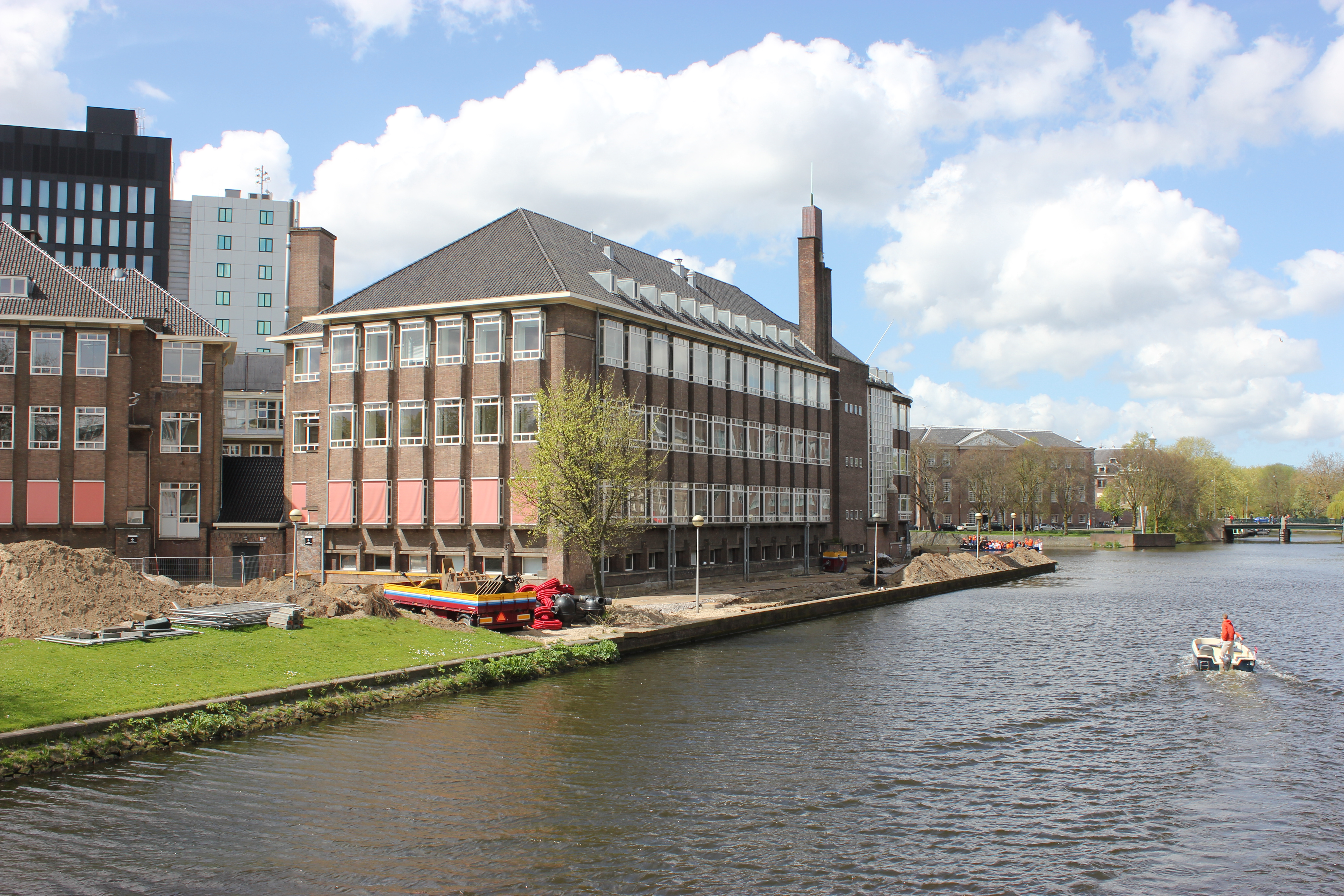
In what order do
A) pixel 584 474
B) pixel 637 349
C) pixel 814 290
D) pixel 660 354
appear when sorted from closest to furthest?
pixel 584 474
pixel 637 349
pixel 660 354
pixel 814 290

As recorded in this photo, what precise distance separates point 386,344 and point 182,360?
12698mm

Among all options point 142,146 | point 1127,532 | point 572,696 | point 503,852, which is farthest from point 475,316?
point 1127,532

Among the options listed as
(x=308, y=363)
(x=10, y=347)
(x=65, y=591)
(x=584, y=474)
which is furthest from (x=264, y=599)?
(x=10, y=347)

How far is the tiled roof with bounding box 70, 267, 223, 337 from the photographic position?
53.4 meters

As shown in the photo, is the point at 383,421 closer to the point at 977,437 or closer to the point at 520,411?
the point at 520,411

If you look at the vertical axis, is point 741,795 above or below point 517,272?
below

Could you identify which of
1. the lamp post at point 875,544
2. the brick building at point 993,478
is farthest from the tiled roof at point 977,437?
the lamp post at point 875,544

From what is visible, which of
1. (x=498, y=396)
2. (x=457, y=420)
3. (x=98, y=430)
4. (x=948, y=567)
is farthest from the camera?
(x=948, y=567)

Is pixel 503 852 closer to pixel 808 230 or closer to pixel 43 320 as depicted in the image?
pixel 43 320

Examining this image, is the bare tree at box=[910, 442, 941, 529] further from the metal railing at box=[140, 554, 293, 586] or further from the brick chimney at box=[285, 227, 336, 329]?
the metal railing at box=[140, 554, 293, 586]

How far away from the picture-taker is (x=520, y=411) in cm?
4538

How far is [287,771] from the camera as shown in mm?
17141

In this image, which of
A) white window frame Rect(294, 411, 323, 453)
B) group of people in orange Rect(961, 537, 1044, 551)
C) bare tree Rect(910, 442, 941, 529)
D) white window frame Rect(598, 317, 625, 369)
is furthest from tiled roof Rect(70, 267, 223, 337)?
bare tree Rect(910, 442, 941, 529)

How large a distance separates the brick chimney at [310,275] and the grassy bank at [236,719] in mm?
36718
